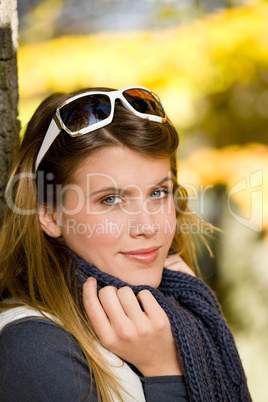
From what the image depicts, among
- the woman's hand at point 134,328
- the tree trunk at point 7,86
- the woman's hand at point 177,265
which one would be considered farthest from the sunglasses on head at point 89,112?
the woman's hand at point 177,265

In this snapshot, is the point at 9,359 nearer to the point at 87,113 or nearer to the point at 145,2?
the point at 87,113

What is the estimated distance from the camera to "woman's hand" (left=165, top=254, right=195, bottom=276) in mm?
2135

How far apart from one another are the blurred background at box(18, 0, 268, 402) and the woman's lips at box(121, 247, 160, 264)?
7.24 feet

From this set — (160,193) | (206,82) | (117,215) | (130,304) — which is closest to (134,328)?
(130,304)

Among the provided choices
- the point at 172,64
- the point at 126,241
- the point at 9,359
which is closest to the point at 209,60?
the point at 172,64

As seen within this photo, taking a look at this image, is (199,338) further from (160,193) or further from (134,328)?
(160,193)

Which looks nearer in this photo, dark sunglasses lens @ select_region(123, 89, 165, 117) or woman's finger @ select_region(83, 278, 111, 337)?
woman's finger @ select_region(83, 278, 111, 337)

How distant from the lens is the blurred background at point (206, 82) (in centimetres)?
381

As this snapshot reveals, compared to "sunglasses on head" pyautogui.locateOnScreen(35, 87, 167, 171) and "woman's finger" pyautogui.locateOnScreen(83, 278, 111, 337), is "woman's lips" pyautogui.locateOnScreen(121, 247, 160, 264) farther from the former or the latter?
"sunglasses on head" pyautogui.locateOnScreen(35, 87, 167, 171)

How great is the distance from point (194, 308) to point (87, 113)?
2.84 feet

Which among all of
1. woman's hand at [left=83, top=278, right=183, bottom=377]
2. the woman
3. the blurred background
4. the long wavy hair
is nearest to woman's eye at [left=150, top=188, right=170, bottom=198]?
the woman

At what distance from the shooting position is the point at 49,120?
74.0 inches

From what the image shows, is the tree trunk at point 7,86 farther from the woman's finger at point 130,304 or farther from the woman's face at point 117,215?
the woman's finger at point 130,304

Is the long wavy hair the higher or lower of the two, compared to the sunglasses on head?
lower
